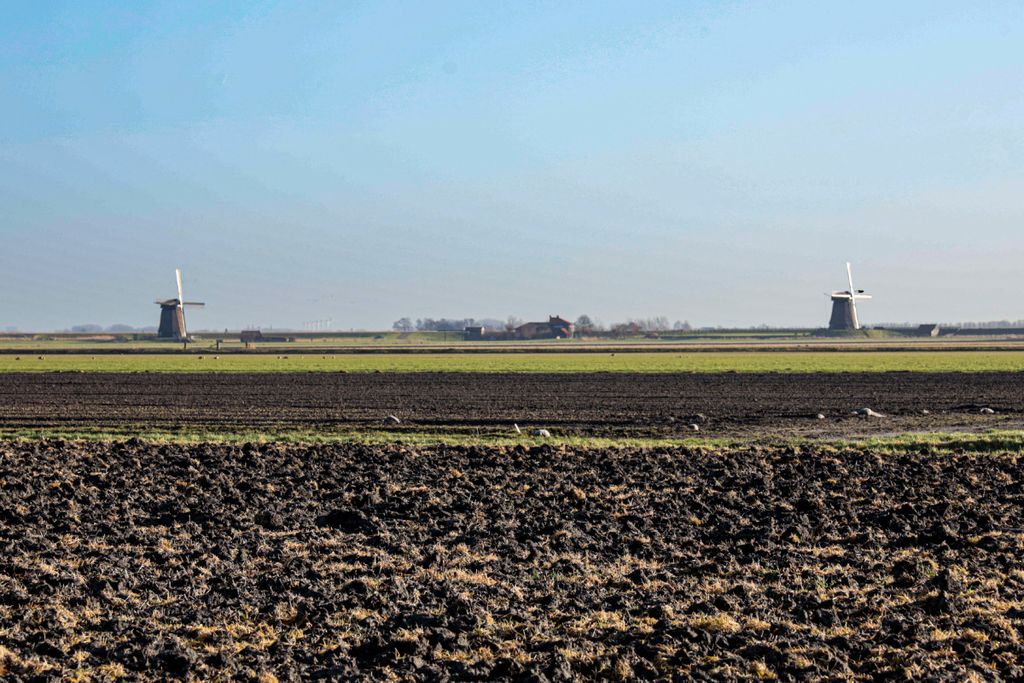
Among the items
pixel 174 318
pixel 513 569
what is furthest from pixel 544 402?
pixel 174 318

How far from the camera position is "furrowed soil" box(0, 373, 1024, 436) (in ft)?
108

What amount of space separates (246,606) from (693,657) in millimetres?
4980

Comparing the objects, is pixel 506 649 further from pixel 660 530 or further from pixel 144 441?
pixel 144 441

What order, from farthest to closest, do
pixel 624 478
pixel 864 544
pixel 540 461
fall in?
pixel 540 461 → pixel 624 478 → pixel 864 544

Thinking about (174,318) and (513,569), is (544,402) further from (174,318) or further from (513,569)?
(174,318)

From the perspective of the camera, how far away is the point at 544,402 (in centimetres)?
4153

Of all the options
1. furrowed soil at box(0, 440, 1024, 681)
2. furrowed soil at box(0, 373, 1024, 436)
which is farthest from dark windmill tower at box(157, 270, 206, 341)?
furrowed soil at box(0, 440, 1024, 681)

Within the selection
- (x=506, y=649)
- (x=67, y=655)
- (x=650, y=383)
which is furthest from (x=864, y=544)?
(x=650, y=383)

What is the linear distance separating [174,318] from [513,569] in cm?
19084

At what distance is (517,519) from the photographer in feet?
54.6

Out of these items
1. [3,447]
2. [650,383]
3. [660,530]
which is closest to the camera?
[660,530]

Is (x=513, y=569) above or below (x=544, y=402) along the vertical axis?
below

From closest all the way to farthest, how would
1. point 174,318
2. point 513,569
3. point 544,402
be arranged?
point 513,569 < point 544,402 < point 174,318

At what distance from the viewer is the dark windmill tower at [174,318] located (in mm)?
191500
